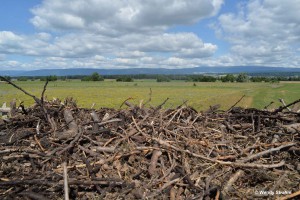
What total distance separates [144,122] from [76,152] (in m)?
1.32

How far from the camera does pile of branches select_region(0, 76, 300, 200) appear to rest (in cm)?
378

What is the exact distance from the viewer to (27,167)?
14.2 feet

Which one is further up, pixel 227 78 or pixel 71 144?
pixel 71 144

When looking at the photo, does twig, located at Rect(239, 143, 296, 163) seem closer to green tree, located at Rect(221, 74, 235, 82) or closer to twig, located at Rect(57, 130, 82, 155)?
twig, located at Rect(57, 130, 82, 155)

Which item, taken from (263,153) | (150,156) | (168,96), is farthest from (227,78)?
(150,156)

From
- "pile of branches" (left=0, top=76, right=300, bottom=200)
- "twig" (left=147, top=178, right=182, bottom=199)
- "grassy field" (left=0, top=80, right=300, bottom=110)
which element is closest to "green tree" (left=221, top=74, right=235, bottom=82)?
"grassy field" (left=0, top=80, right=300, bottom=110)

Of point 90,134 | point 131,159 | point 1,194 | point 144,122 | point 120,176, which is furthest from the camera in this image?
point 144,122

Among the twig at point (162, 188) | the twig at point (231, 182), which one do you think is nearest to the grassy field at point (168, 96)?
the twig at point (231, 182)

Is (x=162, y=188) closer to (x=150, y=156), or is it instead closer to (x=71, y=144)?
(x=150, y=156)

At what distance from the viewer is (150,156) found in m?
4.60

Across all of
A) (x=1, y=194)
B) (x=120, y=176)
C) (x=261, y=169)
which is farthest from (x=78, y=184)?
(x=261, y=169)

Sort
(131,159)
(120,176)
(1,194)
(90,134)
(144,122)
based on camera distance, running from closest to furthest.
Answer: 1. (1,194)
2. (120,176)
3. (131,159)
4. (90,134)
5. (144,122)

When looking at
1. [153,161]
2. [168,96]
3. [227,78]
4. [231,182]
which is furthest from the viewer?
[227,78]

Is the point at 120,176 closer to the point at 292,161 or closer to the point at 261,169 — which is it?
the point at 261,169
